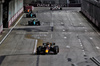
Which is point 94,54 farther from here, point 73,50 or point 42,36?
point 42,36

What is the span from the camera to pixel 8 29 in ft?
161

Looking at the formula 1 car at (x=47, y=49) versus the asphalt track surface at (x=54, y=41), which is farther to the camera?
the formula 1 car at (x=47, y=49)

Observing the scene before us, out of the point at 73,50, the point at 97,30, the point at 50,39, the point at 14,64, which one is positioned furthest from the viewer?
the point at 97,30

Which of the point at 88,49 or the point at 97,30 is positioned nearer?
the point at 88,49

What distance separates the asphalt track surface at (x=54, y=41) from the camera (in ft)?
99.0

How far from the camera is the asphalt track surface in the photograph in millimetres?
30188

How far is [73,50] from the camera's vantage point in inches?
1380

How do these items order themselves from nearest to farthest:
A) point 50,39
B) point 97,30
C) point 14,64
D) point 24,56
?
point 14,64
point 24,56
point 50,39
point 97,30

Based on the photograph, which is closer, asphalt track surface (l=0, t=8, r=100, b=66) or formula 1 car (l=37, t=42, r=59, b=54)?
asphalt track surface (l=0, t=8, r=100, b=66)

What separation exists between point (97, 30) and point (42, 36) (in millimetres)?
12177

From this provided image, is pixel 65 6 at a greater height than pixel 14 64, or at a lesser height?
greater

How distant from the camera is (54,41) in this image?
40312 mm

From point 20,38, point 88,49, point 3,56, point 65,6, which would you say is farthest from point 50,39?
point 65,6

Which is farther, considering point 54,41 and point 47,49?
point 54,41
